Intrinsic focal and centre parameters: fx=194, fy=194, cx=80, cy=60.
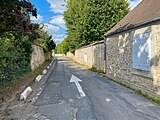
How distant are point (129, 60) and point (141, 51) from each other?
1834 millimetres

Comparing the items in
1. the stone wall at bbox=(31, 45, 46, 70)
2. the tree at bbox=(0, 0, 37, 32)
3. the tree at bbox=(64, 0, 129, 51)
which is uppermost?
the tree at bbox=(64, 0, 129, 51)

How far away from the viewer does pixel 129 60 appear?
1214 centimetres

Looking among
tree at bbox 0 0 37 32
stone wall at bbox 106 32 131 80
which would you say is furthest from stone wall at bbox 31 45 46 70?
tree at bbox 0 0 37 32

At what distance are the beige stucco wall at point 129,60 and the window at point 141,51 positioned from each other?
0.74 ft

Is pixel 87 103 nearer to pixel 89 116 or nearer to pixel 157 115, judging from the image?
pixel 89 116

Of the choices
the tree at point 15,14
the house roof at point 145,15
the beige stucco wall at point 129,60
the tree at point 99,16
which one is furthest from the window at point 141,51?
the tree at point 99,16

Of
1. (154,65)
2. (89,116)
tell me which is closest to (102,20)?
(154,65)

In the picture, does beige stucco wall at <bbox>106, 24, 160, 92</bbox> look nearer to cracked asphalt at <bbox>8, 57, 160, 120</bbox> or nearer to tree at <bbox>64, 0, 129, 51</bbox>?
cracked asphalt at <bbox>8, 57, 160, 120</bbox>

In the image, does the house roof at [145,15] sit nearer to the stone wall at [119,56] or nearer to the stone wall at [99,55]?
the stone wall at [119,56]

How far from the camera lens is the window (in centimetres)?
968

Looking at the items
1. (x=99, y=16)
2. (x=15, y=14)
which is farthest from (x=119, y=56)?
(x=99, y=16)

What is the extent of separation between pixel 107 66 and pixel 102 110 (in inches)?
440

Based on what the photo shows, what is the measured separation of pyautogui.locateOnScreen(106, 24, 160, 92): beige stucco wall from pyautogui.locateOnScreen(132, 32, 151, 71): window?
0.74 ft

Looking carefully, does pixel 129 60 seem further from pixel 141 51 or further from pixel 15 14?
pixel 15 14
